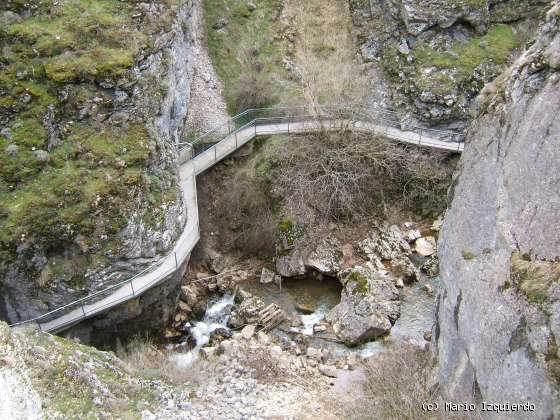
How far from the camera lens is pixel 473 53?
22.9m

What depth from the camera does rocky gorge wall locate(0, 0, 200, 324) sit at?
49.0 ft

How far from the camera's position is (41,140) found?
16.0 metres

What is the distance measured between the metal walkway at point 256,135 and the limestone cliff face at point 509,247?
9.26 m

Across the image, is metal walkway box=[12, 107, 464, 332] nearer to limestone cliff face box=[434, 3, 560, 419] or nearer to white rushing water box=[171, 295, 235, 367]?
white rushing water box=[171, 295, 235, 367]

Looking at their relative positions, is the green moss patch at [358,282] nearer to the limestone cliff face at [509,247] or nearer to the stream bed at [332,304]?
the stream bed at [332,304]

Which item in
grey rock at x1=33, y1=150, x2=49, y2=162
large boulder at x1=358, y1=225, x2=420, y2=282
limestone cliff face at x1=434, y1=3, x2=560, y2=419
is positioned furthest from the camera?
large boulder at x1=358, y1=225, x2=420, y2=282

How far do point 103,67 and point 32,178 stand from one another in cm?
440

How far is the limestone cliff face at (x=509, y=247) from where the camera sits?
26.2ft

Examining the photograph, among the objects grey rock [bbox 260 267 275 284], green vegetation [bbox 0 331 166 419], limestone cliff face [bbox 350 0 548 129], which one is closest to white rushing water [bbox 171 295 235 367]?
grey rock [bbox 260 267 275 284]

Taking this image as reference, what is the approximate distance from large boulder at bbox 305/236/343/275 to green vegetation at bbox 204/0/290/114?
23.9ft

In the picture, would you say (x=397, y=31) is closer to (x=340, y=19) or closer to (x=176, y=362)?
(x=340, y=19)

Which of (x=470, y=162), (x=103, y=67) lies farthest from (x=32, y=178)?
(x=470, y=162)

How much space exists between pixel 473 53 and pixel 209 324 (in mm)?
16949

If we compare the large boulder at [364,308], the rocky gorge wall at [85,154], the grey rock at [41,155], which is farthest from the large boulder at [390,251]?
the grey rock at [41,155]
